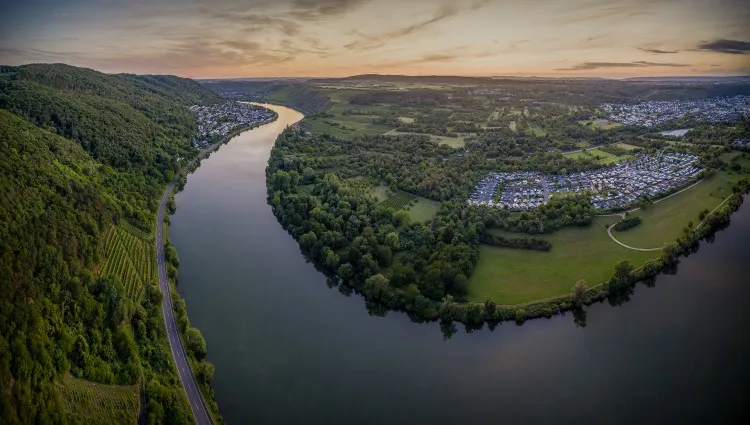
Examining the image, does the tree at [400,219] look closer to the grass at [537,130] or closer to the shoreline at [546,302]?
the shoreline at [546,302]

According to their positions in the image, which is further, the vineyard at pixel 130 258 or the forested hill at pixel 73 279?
the vineyard at pixel 130 258

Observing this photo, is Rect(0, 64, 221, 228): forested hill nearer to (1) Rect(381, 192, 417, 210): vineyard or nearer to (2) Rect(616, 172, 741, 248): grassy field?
(1) Rect(381, 192, 417, 210): vineyard

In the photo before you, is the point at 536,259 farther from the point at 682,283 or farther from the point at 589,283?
the point at 682,283

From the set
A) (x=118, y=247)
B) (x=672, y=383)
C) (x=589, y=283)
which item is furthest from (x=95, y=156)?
(x=672, y=383)

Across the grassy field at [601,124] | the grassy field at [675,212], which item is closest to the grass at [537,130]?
the grassy field at [601,124]

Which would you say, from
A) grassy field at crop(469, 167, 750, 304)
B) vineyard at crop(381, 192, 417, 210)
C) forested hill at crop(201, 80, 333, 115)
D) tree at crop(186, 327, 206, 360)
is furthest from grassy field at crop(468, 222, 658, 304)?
forested hill at crop(201, 80, 333, 115)
